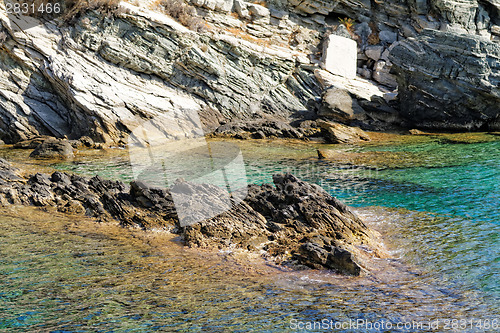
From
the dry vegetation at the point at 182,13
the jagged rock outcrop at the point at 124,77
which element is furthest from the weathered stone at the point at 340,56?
the dry vegetation at the point at 182,13

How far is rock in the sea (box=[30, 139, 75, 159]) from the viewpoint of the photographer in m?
21.7

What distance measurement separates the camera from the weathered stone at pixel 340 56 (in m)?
32.9

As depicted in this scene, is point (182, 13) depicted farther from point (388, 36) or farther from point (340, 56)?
point (388, 36)

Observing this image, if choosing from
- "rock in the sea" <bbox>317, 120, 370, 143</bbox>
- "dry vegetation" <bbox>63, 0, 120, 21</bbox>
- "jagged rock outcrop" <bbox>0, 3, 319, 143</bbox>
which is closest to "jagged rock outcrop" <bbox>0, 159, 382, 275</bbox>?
"jagged rock outcrop" <bbox>0, 3, 319, 143</bbox>

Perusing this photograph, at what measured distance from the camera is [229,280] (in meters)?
8.05

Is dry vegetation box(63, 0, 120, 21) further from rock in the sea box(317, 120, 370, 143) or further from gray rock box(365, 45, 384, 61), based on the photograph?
gray rock box(365, 45, 384, 61)

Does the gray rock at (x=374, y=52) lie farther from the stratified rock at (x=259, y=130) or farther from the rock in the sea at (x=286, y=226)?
the rock in the sea at (x=286, y=226)

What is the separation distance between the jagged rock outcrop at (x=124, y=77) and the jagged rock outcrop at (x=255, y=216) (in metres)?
12.5

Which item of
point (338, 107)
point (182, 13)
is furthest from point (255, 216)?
point (182, 13)

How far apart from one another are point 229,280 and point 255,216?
2.96 meters

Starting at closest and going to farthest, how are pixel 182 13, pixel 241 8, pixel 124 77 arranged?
1. pixel 124 77
2. pixel 182 13
3. pixel 241 8

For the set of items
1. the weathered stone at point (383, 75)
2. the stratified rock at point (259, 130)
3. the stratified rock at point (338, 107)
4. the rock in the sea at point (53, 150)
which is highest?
the weathered stone at point (383, 75)

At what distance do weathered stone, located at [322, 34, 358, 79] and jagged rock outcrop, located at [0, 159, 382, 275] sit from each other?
22.9m

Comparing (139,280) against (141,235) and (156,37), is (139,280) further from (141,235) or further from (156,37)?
(156,37)
